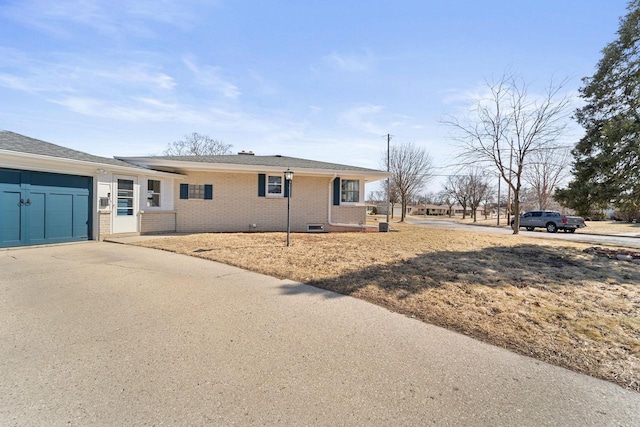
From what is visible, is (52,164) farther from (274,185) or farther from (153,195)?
(274,185)

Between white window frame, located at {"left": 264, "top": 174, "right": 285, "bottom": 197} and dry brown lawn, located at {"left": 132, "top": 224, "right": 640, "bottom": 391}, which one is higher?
white window frame, located at {"left": 264, "top": 174, "right": 285, "bottom": 197}

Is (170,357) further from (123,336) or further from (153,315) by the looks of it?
(153,315)

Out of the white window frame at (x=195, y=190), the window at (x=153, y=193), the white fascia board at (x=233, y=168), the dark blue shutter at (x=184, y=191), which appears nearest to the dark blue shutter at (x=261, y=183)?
the white fascia board at (x=233, y=168)

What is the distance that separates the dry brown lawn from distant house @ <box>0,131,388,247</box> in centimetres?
251

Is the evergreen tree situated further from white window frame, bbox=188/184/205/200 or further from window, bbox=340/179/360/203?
white window frame, bbox=188/184/205/200

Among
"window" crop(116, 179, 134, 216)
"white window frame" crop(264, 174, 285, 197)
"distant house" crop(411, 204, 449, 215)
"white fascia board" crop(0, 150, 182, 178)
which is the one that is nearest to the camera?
"white fascia board" crop(0, 150, 182, 178)

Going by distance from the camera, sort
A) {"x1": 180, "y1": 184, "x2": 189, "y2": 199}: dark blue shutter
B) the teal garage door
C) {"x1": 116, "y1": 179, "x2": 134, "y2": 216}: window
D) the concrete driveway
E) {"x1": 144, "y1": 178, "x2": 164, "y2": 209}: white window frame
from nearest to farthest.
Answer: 1. the concrete driveway
2. the teal garage door
3. {"x1": 116, "y1": 179, "x2": 134, "y2": 216}: window
4. {"x1": 144, "y1": 178, "x2": 164, "y2": 209}: white window frame
5. {"x1": 180, "y1": 184, "x2": 189, "y2": 199}: dark blue shutter

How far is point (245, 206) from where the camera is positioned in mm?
13492

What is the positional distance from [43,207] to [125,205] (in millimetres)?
2472

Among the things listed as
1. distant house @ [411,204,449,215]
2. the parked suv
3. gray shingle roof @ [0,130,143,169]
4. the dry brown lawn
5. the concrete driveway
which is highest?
gray shingle roof @ [0,130,143,169]

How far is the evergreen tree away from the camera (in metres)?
8.55

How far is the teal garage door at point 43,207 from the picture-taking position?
7797 millimetres

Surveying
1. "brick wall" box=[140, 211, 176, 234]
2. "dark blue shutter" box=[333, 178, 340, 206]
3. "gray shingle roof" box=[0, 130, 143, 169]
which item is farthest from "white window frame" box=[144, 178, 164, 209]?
"dark blue shutter" box=[333, 178, 340, 206]

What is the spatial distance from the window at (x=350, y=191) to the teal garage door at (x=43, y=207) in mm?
9989
